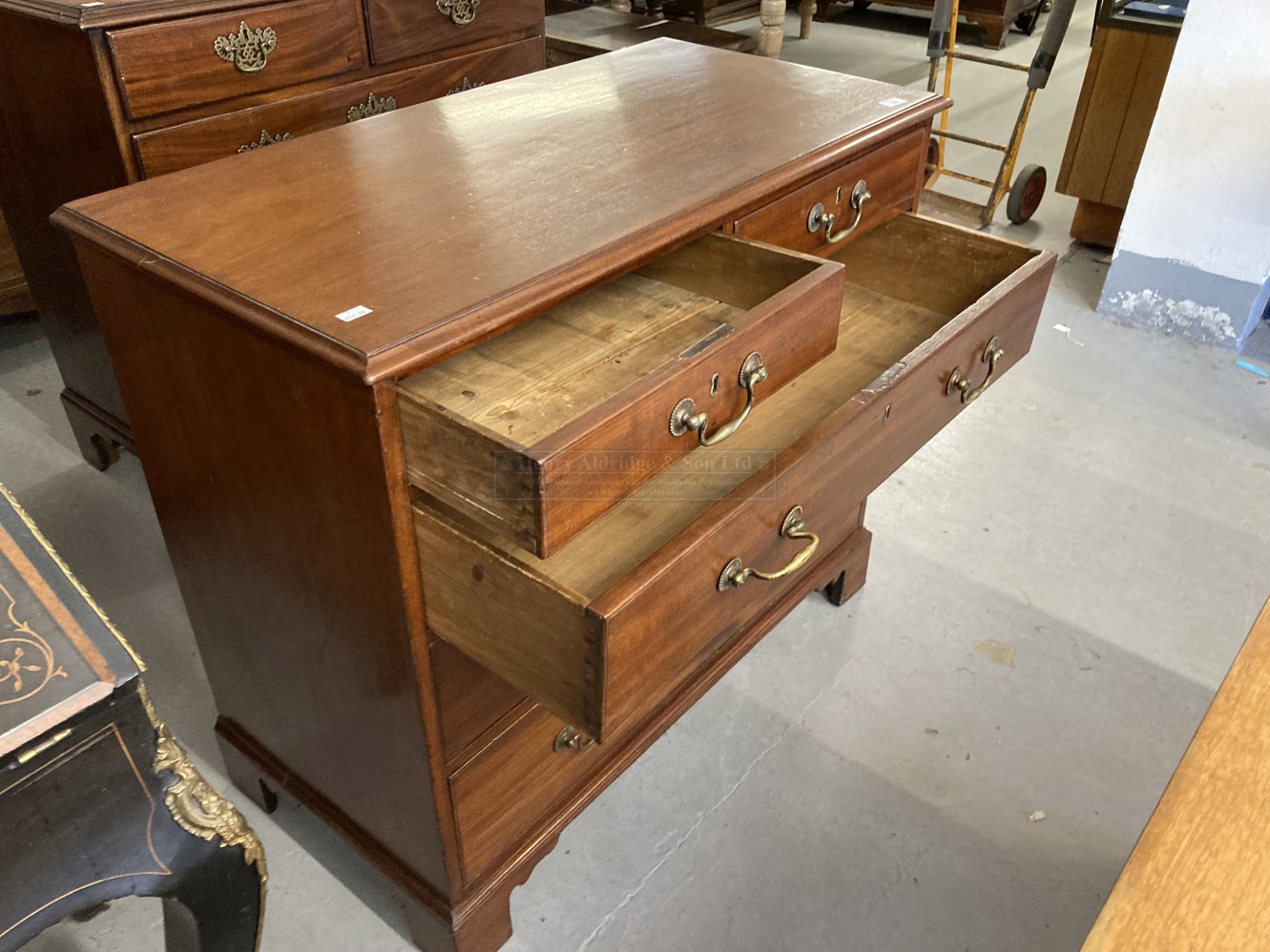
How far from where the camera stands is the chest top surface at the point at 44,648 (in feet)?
1.98

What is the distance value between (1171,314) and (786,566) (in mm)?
2136

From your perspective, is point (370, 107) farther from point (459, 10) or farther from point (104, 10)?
point (104, 10)

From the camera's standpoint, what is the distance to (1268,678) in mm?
720

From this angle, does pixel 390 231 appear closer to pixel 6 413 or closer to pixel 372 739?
pixel 372 739

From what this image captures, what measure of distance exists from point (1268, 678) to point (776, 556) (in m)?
0.45

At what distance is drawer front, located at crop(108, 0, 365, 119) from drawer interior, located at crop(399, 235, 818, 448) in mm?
866

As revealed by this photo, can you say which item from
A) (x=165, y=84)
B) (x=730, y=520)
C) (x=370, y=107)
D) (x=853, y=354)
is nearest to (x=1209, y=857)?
(x=730, y=520)

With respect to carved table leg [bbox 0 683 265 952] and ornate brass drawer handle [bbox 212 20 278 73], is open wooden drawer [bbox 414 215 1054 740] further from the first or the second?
ornate brass drawer handle [bbox 212 20 278 73]

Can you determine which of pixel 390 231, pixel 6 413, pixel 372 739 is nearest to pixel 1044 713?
pixel 372 739

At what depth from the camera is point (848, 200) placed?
1366mm

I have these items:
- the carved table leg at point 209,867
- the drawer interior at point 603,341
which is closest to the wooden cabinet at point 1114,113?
the drawer interior at point 603,341

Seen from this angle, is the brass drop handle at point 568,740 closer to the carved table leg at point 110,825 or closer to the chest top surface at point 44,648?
the carved table leg at point 110,825

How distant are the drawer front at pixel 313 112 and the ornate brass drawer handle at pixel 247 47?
0.23 ft

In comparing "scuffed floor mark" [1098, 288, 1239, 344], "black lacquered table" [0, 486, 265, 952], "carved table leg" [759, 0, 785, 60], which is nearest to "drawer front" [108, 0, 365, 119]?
"black lacquered table" [0, 486, 265, 952]
